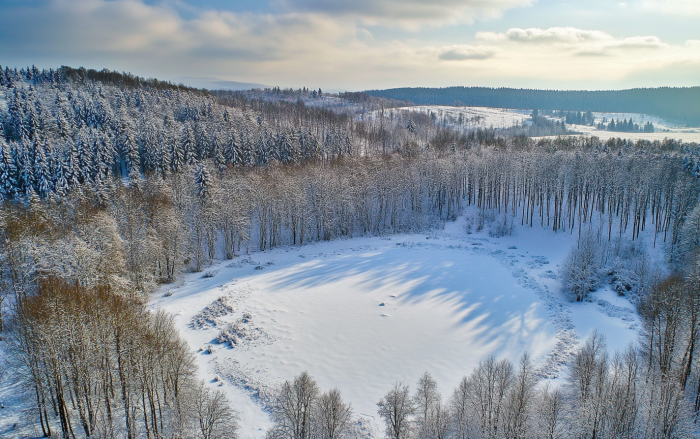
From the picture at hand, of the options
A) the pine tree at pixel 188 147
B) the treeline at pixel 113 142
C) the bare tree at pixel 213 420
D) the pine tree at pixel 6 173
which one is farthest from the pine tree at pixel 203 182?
the bare tree at pixel 213 420

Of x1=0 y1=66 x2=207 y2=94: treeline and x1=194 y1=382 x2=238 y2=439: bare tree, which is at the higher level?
x1=0 y1=66 x2=207 y2=94: treeline

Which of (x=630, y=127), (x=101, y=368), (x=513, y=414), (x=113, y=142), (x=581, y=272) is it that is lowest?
(x=513, y=414)

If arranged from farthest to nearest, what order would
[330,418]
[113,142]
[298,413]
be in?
[113,142]
[298,413]
[330,418]

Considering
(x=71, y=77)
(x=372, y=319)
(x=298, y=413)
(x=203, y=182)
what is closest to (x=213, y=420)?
(x=298, y=413)

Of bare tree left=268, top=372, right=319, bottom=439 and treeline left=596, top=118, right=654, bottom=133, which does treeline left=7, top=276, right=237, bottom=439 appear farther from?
treeline left=596, top=118, right=654, bottom=133

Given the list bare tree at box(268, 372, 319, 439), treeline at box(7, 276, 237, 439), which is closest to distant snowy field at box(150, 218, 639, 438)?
bare tree at box(268, 372, 319, 439)

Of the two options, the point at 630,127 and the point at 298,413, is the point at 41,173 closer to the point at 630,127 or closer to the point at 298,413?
the point at 298,413

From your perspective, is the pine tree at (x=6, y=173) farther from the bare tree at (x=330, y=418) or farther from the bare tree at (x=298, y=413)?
the bare tree at (x=330, y=418)
